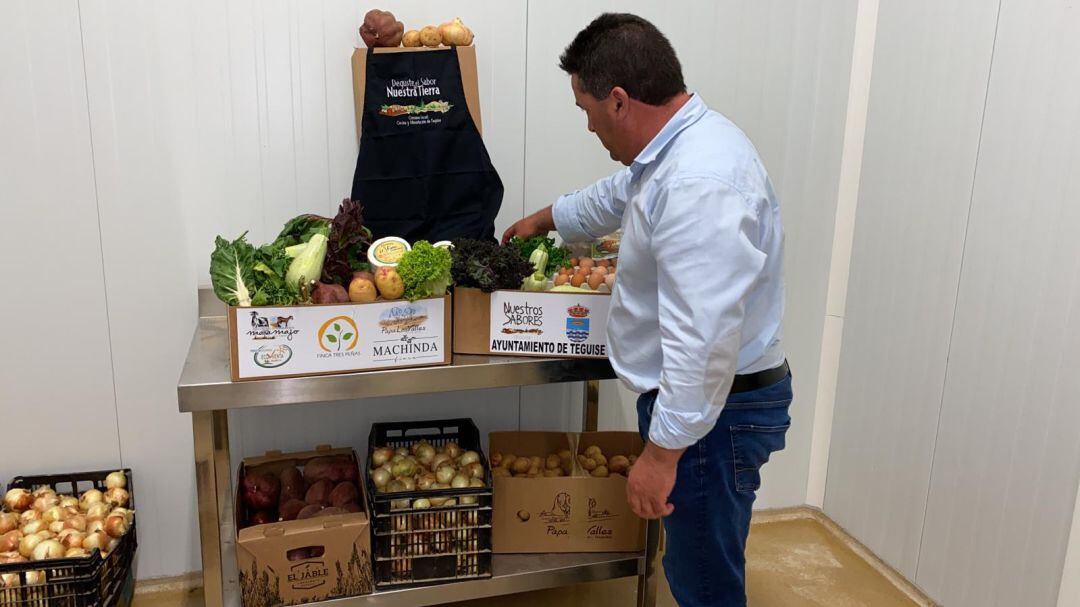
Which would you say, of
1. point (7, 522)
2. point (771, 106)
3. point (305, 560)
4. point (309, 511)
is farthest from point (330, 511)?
point (771, 106)

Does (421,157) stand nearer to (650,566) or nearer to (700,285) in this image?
(700,285)

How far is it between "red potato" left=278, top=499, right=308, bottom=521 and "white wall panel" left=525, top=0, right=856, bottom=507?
3.83ft

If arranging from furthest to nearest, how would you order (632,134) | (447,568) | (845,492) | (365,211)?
(845,492), (365,211), (447,568), (632,134)

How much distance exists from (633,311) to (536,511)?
810 mm

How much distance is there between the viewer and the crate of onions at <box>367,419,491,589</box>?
2.28 meters

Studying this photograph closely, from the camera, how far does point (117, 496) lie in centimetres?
255

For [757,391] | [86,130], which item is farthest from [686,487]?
[86,130]

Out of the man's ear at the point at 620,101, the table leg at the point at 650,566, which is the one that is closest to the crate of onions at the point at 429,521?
the table leg at the point at 650,566

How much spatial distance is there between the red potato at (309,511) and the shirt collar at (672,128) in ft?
4.38

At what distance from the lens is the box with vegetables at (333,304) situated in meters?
2.00

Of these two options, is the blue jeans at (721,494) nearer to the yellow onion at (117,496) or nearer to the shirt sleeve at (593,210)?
the shirt sleeve at (593,210)

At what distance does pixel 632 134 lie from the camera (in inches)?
75.9

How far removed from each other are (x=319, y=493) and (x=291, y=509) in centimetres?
9

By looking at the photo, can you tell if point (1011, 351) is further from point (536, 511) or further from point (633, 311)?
point (536, 511)
